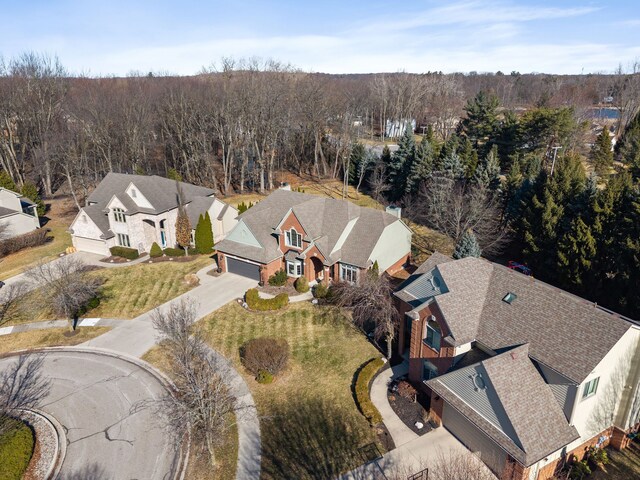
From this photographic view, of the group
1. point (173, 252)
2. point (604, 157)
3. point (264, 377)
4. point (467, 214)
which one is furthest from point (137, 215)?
point (604, 157)

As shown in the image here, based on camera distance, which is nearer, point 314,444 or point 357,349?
point 314,444

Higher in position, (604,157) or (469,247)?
(604,157)

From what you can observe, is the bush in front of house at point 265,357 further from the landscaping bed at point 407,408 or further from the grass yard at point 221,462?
the landscaping bed at point 407,408

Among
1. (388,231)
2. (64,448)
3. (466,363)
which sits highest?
(388,231)

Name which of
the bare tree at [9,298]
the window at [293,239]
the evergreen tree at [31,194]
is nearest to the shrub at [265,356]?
the window at [293,239]

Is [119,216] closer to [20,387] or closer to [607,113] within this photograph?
[20,387]

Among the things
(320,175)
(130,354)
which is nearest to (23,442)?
(130,354)

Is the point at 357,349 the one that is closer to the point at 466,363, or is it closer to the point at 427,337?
the point at 427,337
